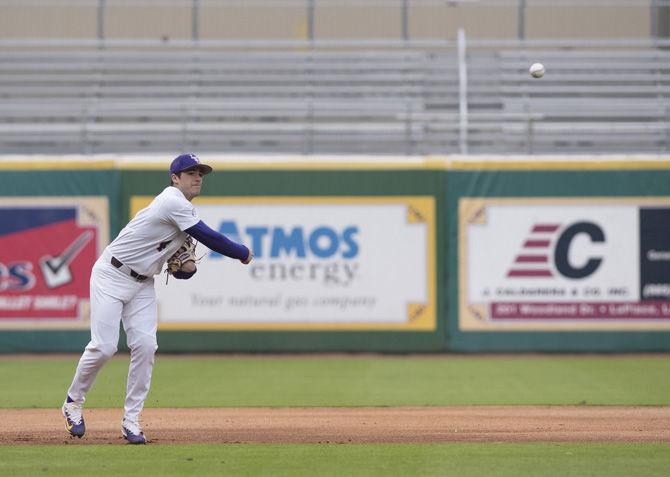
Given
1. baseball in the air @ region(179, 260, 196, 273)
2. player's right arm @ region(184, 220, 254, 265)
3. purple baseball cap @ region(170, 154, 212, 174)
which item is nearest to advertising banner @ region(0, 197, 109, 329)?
baseball in the air @ region(179, 260, 196, 273)

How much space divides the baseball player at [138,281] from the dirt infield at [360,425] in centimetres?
40

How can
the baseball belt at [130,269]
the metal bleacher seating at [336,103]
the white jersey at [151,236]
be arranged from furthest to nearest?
the metal bleacher seating at [336,103]
the baseball belt at [130,269]
the white jersey at [151,236]

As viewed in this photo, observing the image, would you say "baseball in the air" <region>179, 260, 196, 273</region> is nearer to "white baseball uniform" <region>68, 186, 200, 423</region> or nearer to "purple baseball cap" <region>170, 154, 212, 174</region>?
"white baseball uniform" <region>68, 186, 200, 423</region>

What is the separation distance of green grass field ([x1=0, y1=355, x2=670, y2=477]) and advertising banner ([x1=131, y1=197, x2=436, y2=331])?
559 mm

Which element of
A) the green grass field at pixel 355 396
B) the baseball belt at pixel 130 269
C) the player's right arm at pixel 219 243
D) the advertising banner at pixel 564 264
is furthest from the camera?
the advertising banner at pixel 564 264

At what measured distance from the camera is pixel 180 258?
25.8ft

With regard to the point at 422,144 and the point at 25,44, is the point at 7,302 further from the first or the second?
the point at 422,144

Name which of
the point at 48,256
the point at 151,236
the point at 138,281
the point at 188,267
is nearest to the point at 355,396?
the point at 188,267

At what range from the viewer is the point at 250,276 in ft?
50.9

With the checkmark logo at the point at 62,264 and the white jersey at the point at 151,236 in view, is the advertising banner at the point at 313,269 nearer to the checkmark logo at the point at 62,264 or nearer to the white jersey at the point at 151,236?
the checkmark logo at the point at 62,264

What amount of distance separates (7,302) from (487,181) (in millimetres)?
6630

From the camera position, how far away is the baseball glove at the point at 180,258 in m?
7.86

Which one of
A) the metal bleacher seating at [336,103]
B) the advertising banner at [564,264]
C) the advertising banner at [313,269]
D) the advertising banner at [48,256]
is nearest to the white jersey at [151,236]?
the advertising banner at [313,269]

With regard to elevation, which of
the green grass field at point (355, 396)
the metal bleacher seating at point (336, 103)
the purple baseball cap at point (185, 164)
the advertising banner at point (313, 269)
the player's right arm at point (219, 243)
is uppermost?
the metal bleacher seating at point (336, 103)
